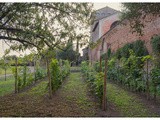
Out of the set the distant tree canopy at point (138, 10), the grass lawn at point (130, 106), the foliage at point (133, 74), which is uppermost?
the distant tree canopy at point (138, 10)

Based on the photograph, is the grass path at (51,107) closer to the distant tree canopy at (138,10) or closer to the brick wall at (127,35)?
the distant tree canopy at (138,10)

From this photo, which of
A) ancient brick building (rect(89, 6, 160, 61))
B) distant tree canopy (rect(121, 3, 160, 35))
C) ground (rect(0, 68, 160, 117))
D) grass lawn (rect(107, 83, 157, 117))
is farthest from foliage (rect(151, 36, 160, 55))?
distant tree canopy (rect(121, 3, 160, 35))

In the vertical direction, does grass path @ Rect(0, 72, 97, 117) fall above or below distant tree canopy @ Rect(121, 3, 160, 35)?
below

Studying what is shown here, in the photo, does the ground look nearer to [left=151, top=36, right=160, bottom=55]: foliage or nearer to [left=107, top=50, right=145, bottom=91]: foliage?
[left=107, top=50, right=145, bottom=91]: foliage

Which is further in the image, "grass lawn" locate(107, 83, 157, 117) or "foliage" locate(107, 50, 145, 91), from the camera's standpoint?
"foliage" locate(107, 50, 145, 91)

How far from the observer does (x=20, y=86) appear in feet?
33.2

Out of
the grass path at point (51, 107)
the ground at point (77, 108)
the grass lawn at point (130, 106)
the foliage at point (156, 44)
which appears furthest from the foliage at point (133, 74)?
the grass path at point (51, 107)

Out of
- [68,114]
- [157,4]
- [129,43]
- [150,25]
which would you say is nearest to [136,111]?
[68,114]

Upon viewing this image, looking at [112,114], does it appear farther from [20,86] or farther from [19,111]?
[20,86]

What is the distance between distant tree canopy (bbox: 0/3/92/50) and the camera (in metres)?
5.88

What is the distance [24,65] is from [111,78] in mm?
5200

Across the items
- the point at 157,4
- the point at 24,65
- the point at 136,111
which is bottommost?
the point at 136,111

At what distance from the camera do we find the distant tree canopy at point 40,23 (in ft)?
19.3

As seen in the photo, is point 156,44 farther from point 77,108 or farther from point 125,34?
point 77,108
